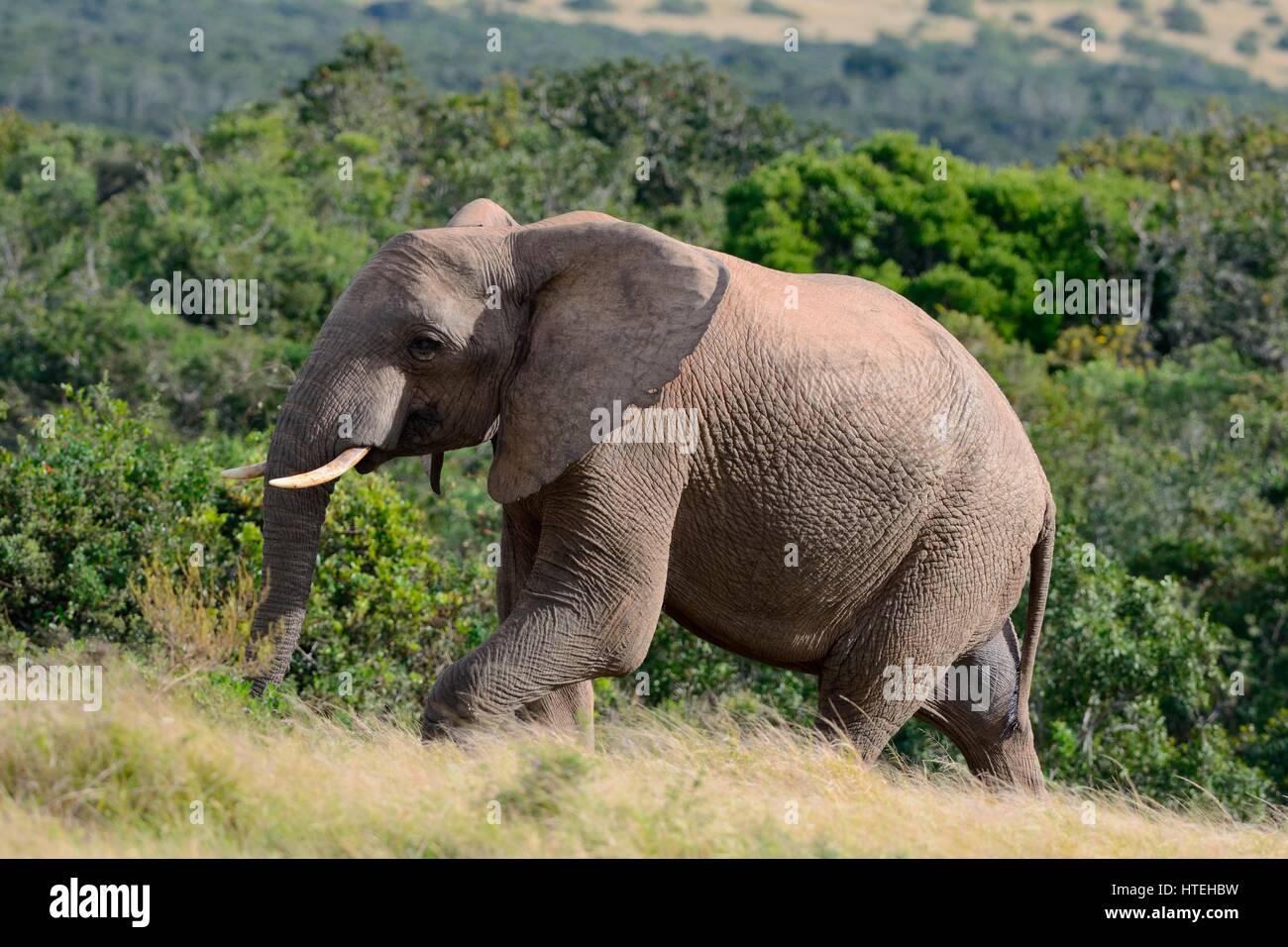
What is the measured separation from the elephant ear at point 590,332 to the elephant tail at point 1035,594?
229cm

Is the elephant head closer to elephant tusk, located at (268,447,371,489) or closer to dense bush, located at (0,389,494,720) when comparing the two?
elephant tusk, located at (268,447,371,489)

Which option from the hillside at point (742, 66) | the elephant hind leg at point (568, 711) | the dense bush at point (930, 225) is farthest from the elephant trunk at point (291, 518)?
the hillside at point (742, 66)

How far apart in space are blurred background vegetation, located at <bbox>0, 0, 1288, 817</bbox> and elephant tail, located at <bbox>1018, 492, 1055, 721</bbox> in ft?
4.43

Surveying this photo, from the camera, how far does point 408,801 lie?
7.01 meters

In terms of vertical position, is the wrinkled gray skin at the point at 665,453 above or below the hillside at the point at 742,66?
below

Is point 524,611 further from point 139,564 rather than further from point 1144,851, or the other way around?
point 139,564

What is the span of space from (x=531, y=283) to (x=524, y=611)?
143 cm

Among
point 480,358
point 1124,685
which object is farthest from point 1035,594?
point 1124,685

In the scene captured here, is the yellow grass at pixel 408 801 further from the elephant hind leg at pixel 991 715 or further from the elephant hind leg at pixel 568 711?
the elephant hind leg at pixel 991 715

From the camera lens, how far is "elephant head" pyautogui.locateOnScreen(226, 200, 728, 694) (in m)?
8.07

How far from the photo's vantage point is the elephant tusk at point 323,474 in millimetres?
7941

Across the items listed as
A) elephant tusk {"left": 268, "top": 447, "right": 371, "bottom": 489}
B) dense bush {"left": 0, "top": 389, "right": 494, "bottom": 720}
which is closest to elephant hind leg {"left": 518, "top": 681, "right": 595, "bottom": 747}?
elephant tusk {"left": 268, "top": 447, "right": 371, "bottom": 489}

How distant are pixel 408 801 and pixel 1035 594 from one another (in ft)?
12.6

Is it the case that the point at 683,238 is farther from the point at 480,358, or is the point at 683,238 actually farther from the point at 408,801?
the point at 408,801
